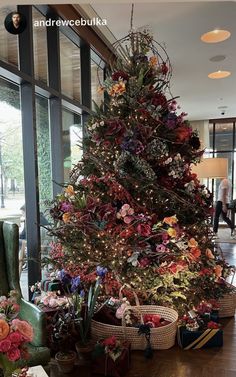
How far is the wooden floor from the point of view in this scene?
226 cm

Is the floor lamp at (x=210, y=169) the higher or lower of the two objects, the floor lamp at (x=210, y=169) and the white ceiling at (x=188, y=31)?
the lower

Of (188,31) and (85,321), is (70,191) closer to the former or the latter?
(85,321)

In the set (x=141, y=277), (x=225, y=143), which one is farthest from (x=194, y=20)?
(x=225, y=143)

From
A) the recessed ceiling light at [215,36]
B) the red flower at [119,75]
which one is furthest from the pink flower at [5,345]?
the recessed ceiling light at [215,36]

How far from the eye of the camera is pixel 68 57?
400 centimetres

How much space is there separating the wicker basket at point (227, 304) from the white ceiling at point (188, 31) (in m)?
2.66

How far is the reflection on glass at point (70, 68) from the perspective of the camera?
12.7 feet

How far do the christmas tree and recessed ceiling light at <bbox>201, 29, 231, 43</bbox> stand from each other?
5.04ft

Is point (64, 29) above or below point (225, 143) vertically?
above

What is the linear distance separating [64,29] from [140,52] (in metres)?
1.23

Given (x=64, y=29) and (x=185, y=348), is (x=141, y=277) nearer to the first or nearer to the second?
(x=185, y=348)

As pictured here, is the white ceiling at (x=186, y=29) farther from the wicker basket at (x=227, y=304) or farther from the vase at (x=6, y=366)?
the wicker basket at (x=227, y=304)

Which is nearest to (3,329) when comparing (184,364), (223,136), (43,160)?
(184,364)

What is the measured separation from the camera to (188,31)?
397 cm
